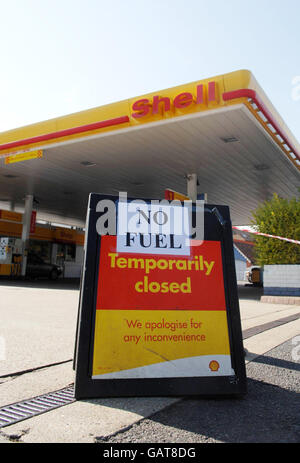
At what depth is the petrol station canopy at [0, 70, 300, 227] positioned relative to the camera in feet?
30.5

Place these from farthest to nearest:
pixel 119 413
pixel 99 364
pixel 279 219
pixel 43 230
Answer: pixel 43 230
pixel 279 219
pixel 99 364
pixel 119 413

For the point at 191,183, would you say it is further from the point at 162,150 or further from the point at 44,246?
the point at 44,246

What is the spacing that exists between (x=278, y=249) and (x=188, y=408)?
372 inches

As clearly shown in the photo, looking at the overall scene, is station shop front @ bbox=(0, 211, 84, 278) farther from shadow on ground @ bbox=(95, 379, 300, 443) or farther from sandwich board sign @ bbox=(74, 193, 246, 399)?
shadow on ground @ bbox=(95, 379, 300, 443)

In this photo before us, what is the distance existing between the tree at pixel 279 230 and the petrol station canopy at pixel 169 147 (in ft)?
6.51

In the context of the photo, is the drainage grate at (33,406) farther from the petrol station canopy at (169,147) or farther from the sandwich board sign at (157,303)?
the petrol station canopy at (169,147)

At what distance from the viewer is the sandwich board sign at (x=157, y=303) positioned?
2.42 meters

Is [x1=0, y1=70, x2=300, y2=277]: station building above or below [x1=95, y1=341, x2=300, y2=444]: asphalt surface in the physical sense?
above

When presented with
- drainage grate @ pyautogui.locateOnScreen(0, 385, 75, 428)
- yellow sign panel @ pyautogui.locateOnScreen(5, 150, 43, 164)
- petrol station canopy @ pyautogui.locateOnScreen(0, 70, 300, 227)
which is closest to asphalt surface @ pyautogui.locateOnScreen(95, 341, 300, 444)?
drainage grate @ pyautogui.locateOnScreen(0, 385, 75, 428)

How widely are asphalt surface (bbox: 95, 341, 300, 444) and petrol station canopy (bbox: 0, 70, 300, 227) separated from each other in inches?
186

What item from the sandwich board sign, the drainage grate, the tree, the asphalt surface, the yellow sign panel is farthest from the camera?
the yellow sign panel
